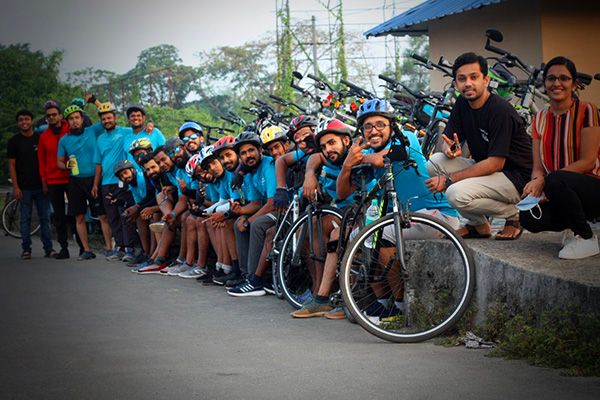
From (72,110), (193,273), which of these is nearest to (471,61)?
(193,273)

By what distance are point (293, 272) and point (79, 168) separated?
688 centimetres

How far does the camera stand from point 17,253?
16906 millimetres

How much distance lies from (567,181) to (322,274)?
2.93 m

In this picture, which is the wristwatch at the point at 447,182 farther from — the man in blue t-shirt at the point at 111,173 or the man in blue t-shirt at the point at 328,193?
the man in blue t-shirt at the point at 111,173

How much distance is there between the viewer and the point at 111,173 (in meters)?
15.7

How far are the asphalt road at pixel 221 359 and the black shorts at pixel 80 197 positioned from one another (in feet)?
16.1

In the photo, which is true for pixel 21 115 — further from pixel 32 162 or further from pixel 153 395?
pixel 153 395

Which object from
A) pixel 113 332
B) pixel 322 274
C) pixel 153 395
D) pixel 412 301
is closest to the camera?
pixel 153 395

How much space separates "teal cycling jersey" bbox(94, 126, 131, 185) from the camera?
1570cm

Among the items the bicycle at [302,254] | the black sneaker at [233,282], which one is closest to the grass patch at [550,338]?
the bicycle at [302,254]

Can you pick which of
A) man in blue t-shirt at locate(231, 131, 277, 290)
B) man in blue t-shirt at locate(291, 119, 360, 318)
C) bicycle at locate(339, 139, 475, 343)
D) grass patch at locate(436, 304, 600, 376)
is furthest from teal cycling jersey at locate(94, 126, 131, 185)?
grass patch at locate(436, 304, 600, 376)

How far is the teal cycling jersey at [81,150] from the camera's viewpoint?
1588 centimetres

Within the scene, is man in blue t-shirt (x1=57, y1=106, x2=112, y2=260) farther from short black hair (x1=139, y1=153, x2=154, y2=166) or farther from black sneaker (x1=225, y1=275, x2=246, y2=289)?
black sneaker (x1=225, y1=275, x2=246, y2=289)

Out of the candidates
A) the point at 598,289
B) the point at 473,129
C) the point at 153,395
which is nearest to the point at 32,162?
the point at 473,129
